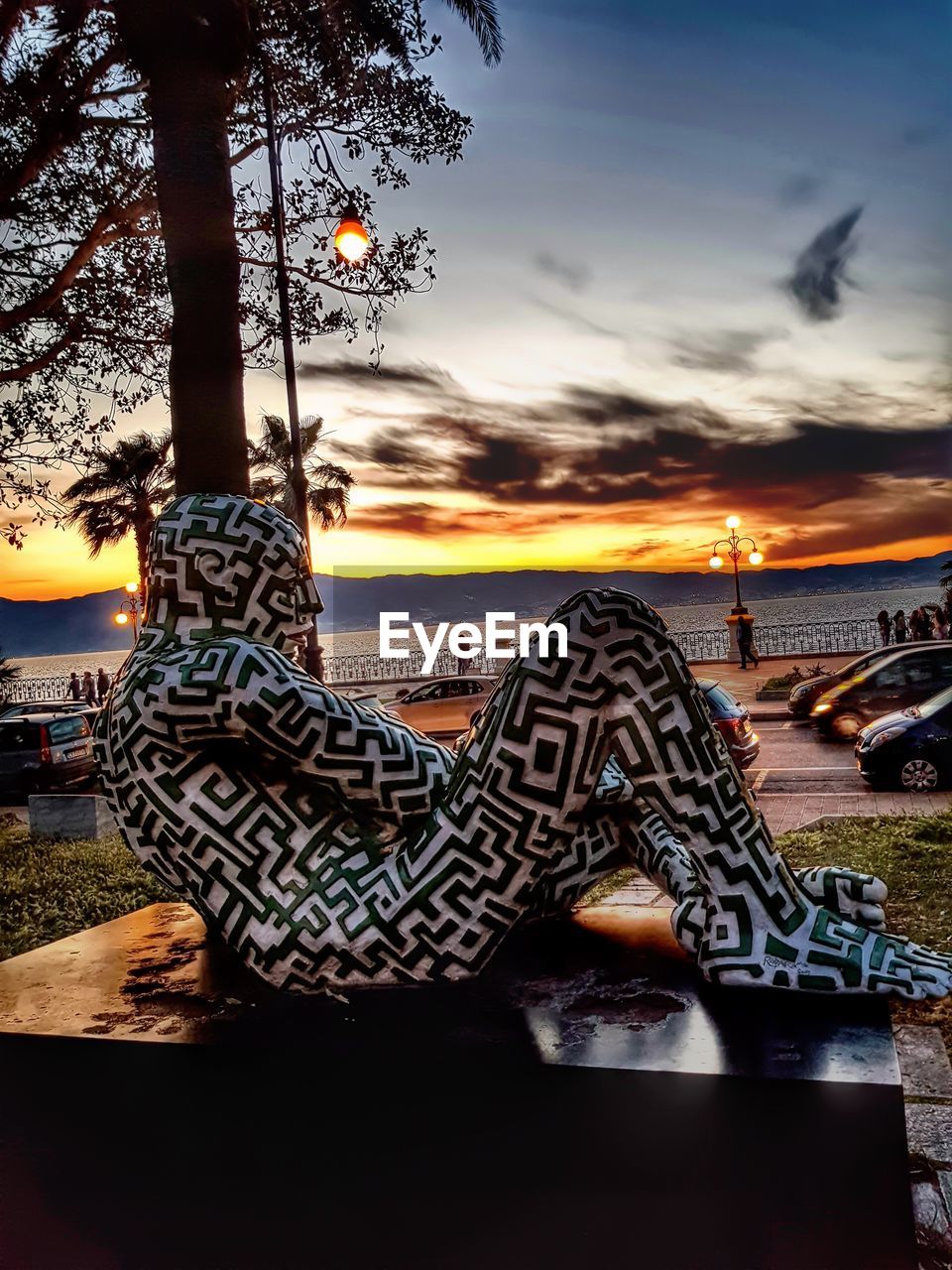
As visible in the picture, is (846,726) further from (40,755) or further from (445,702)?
(40,755)

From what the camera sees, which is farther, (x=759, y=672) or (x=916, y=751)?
(x=759, y=672)

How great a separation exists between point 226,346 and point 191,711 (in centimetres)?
381

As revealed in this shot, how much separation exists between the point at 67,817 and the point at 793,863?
8005mm

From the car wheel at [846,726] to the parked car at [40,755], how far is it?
12916 millimetres

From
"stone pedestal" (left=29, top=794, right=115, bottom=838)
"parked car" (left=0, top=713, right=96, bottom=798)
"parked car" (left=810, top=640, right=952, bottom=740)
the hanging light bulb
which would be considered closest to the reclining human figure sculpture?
the hanging light bulb

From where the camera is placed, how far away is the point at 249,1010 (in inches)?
104

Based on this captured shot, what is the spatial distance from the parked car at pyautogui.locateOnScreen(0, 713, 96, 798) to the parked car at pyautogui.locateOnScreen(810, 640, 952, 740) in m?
13.1

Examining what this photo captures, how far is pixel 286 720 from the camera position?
252 centimetres

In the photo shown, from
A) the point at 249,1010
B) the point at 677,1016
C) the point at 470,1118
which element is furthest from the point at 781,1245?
the point at 249,1010

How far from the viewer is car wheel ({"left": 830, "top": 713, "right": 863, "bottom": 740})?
637 inches

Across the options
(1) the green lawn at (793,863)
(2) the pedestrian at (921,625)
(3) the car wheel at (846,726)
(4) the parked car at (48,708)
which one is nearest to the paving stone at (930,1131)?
(1) the green lawn at (793,863)

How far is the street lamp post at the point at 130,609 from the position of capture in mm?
32731

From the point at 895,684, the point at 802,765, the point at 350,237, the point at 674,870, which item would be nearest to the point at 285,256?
the point at 350,237

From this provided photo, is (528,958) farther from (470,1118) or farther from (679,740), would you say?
(679,740)
